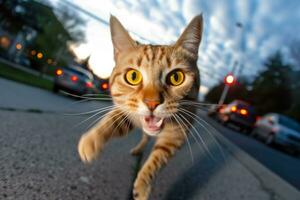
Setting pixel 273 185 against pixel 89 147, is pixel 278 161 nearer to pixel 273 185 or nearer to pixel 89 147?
pixel 273 185

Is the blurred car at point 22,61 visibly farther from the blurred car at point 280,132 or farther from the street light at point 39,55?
the blurred car at point 280,132

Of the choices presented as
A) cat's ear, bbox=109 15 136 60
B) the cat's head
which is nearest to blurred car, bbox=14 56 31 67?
cat's ear, bbox=109 15 136 60

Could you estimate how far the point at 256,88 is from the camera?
166ft

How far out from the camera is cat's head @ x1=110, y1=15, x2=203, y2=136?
87.5 inches

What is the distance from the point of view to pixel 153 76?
7.83 ft

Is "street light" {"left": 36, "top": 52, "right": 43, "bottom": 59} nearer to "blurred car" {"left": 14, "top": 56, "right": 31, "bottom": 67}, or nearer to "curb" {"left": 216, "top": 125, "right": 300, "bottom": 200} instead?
"blurred car" {"left": 14, "top": 56, "right": 31, "bottom": 67}

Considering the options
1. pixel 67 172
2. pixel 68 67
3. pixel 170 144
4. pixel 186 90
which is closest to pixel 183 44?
pixel 186 90

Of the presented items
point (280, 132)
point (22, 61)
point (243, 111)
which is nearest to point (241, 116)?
point (243, 111)

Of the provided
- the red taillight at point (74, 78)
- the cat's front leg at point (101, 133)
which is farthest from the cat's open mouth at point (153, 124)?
the red taillight at point (74, 78)

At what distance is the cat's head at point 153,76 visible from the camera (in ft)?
7.29

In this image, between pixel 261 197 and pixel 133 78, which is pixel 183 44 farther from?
pixel 261 197

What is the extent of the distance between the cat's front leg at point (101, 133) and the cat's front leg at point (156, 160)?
34cm

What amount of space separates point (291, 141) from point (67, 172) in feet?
45.5

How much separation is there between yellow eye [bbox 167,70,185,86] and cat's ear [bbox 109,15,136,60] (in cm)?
51
